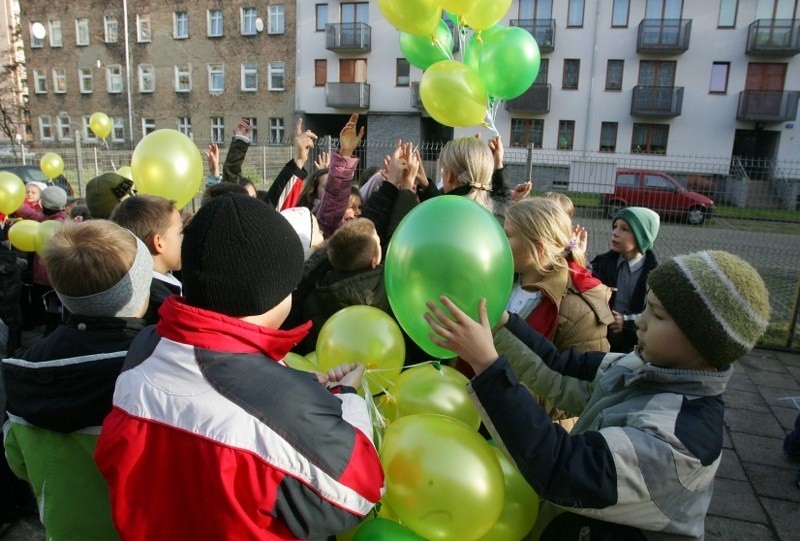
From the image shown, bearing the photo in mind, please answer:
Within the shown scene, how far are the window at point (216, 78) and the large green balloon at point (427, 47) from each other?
28797mm

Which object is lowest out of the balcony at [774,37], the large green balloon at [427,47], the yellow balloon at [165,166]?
the yellow balloon at [165,166]

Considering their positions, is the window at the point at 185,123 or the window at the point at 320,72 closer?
the window at the point at 320,72

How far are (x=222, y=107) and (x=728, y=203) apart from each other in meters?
29.0

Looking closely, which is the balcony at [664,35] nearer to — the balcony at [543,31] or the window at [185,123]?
the balcony at [543,31]

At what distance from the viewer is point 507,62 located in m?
3.94

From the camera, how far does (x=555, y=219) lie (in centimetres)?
231

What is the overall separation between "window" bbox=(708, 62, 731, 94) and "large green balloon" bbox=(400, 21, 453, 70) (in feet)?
83.2

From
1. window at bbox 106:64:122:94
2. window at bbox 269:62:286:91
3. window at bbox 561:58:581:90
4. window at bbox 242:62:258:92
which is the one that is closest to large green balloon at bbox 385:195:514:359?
window at bbox 561:58:581:90

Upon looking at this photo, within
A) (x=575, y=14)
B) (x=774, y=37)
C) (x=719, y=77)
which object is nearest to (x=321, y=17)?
(x=575, y=14)

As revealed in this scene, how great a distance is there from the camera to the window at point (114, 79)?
32.3m

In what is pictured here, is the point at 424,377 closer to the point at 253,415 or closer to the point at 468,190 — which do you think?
the point at 253,415

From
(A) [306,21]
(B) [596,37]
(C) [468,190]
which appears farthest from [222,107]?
(C) [468,190]

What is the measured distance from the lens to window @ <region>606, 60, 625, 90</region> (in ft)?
83.6

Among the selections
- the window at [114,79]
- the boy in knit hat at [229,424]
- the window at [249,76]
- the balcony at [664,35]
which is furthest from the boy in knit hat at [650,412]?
the window at [114,79]
